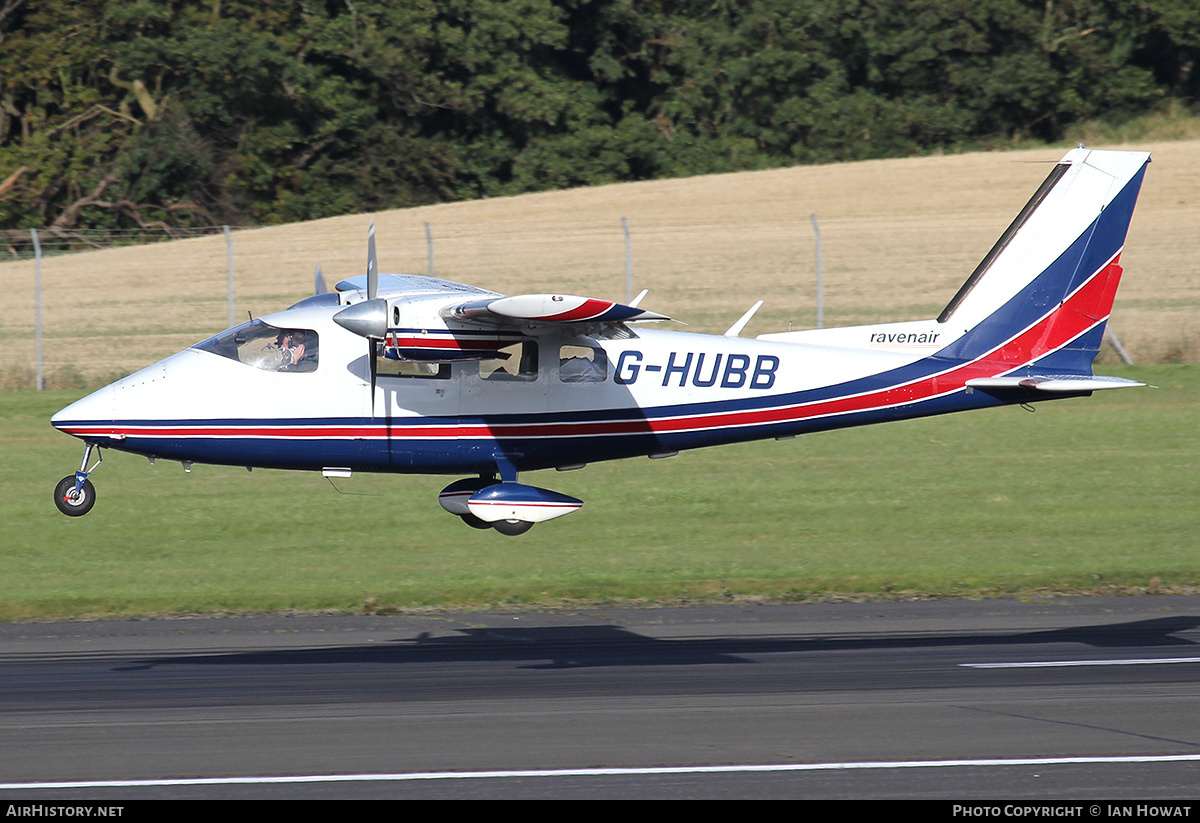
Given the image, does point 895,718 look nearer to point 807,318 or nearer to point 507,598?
point 507,598

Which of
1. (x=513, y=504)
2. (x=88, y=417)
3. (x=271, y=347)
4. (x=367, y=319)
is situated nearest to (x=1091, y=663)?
(x=513, y=504)

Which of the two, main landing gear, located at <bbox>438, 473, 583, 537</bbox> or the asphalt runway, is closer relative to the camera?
the asphalt runway

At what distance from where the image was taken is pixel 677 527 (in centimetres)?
2508

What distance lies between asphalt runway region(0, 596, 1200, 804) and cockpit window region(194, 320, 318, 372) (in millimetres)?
3682

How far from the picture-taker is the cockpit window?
16.2m

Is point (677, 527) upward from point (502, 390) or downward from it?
downward

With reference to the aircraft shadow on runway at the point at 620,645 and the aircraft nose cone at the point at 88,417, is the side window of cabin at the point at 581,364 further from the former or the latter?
the aircraft nose cone at the point at 88,417

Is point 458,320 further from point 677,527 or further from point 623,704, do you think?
point 677,527

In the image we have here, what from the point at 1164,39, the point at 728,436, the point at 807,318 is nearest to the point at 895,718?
the point at 728,436

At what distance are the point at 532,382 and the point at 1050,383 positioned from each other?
6375 millimetres

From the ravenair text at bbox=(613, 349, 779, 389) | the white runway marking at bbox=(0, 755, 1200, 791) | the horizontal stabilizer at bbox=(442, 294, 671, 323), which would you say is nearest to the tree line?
the ravenair text at bbox=(613, 349, 779, 389)

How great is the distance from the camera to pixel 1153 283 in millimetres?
39938

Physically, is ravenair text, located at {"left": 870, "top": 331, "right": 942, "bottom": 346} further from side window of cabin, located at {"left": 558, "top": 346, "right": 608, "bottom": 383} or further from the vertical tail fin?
side window of cabin, located at {"left": 558, "top": 346, "right": 608, "bottom": 383}
